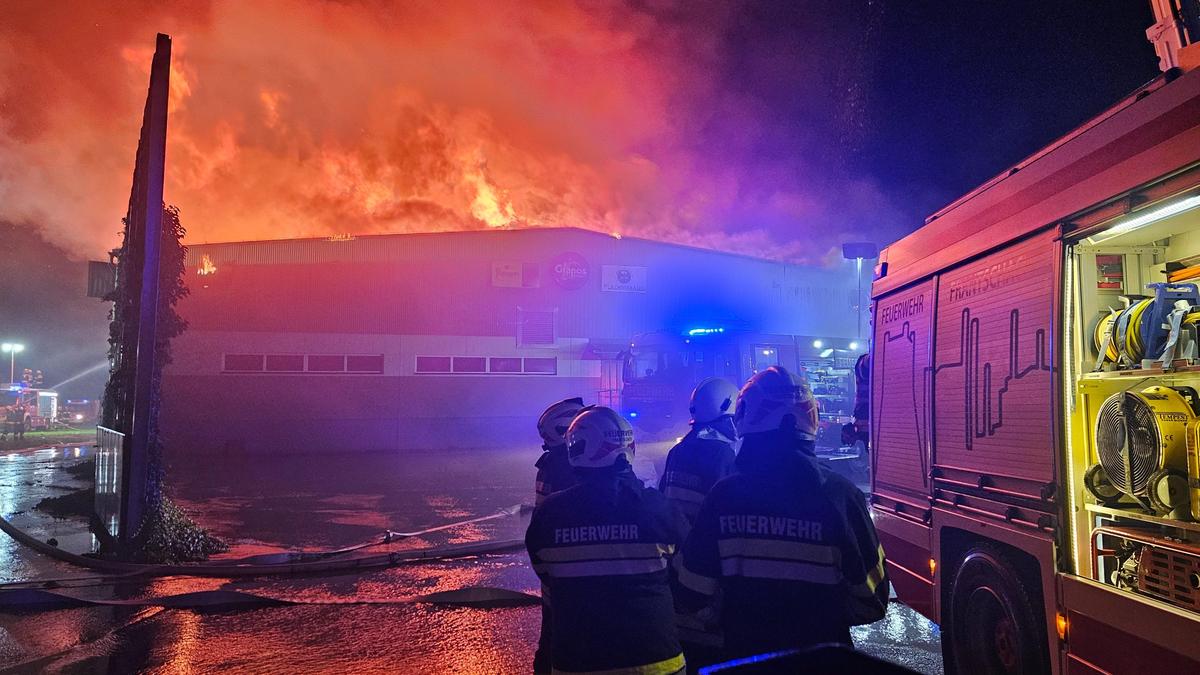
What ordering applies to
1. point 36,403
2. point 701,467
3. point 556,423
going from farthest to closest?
point 36,403, point 556,423, point 701,467

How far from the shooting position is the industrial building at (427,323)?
2308cm

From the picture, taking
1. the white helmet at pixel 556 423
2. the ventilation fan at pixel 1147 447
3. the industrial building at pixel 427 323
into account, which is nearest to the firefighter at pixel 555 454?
the white helmet at pixel 556 423

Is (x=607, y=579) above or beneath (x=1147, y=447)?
beneath

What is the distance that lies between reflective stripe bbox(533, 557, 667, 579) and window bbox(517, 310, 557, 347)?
2323 cm

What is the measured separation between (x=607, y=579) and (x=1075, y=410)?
234cm

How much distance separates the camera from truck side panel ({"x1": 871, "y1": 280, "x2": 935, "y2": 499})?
468 cm

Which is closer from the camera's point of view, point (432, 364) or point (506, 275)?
point (432, 364)

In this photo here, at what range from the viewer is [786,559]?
2.34m

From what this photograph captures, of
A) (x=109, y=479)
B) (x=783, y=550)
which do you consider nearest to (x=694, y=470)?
(x=783, y=550)

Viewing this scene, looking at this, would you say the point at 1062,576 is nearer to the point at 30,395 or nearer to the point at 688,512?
the point at 688,512

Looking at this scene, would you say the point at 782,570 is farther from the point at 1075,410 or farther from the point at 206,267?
the point at 206,267

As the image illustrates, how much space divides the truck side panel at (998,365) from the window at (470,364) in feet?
70.3

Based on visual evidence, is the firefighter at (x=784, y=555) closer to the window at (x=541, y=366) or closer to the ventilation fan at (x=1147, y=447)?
the ventilation fan at (x=1147, y=447)

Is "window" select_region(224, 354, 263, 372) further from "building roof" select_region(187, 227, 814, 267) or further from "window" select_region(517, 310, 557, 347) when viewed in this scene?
"window" select_region(517, 310, 557, 347)
